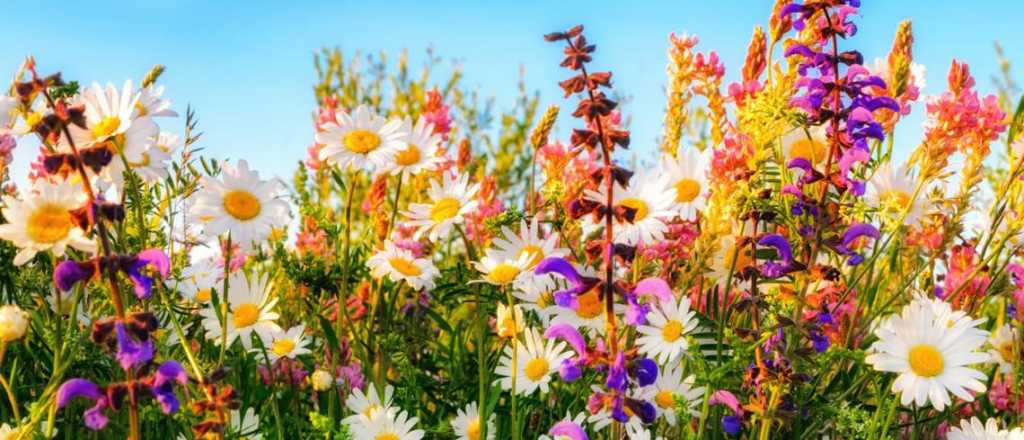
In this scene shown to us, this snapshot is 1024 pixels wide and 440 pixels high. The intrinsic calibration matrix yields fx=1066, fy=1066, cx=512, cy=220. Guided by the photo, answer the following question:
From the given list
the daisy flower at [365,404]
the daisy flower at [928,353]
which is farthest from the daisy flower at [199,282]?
the daisy flower at [928,353]

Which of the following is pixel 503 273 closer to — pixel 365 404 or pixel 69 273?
pixel 365 404

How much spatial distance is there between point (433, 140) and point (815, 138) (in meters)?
0.97

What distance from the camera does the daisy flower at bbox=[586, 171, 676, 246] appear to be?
2.16 meters

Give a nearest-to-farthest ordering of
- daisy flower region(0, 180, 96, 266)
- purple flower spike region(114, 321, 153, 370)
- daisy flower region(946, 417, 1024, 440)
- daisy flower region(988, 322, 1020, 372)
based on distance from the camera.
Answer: purple flower spike region(114, 321, 153, 370)
daisy flower region(0, 180, 96, 266)
daisy flower region(946, 417, 1024, 440)
daisy flower region(988, 322, 1020, 372)

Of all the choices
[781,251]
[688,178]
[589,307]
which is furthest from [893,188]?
[589,307]

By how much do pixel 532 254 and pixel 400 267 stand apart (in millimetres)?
426

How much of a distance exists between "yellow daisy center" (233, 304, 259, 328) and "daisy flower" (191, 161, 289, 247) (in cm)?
32

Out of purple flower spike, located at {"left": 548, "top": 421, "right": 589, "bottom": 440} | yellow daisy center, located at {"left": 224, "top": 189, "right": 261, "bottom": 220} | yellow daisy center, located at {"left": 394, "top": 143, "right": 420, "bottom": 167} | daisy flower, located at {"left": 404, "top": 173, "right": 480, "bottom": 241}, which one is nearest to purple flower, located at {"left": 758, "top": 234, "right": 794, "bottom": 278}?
purple flower spike, located at {"left": 548, "top": 421, "right": 589, "bottom": 440}

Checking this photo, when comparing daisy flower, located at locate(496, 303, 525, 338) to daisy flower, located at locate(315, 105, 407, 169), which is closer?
daisy flower, located at locate(496, 303, 525, 338)

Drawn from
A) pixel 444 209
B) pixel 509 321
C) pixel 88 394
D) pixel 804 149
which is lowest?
pixel 88 394

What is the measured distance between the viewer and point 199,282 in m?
3.02

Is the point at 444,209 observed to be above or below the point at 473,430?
above

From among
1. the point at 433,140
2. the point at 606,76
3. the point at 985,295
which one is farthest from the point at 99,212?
the point at 985,295

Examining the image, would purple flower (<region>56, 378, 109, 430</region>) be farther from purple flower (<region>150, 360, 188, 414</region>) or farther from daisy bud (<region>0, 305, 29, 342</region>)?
daisy bud (<region>0, 305, 29, 342</region>)
